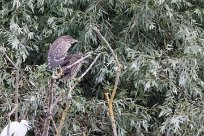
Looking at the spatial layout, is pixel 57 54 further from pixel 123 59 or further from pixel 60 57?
pixel 123 59

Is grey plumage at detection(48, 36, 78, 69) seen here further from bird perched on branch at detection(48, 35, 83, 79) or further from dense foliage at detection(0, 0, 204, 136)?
dense foliage at detection(0, 0, 204, 136)

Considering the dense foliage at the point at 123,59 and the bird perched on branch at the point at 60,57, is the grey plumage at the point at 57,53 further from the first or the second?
the dense foliage at the point at 123,59

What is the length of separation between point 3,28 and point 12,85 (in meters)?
0.36

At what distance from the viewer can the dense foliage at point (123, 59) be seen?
7.14ft

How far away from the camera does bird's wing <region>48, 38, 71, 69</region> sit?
1.89m

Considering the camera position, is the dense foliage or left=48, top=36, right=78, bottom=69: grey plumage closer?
left=48, top=36, right=78, bottom=69: grey plumage

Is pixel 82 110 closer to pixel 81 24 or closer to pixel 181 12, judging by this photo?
pixel 81 24

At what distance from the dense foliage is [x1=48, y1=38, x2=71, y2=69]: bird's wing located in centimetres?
24

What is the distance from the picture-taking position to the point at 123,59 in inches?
91.8

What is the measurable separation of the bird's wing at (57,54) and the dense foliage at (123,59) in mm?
241

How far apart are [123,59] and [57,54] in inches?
20.8

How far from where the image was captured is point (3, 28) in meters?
2.42

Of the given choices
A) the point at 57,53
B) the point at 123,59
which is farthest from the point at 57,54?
the point at 123,59

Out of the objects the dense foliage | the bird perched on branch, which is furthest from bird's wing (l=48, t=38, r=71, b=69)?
the dense foliage
